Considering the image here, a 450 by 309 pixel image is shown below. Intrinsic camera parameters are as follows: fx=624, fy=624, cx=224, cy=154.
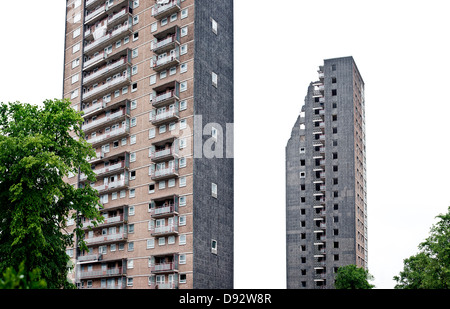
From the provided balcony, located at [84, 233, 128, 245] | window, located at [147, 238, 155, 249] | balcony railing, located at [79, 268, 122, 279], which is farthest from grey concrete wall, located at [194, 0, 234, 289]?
balcony railing, located at [79, 268, 122, 279]

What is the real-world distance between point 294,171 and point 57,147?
299 feet

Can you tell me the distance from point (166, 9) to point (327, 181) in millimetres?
56406

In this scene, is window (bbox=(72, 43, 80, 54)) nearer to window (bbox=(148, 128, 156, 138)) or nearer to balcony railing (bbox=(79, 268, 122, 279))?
window (bbox=(148, 128, 156, 138))

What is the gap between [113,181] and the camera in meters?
81.8

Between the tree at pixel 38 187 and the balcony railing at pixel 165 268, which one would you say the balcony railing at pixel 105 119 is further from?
the tree at pixel 38 187

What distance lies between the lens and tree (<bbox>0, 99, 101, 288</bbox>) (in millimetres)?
37344

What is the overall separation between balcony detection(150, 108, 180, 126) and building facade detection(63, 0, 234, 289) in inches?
6.7

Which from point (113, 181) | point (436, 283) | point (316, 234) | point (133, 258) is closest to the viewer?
point (436, 283)

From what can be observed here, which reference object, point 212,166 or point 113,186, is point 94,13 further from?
point 212,166

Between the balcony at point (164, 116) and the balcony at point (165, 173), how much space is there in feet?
19.4

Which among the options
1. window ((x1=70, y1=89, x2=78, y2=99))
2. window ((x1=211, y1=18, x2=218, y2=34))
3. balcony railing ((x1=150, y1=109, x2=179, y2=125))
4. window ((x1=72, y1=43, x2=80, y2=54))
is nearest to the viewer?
balcony railing ((x1=150, y1=109, x2=179, y2=125))

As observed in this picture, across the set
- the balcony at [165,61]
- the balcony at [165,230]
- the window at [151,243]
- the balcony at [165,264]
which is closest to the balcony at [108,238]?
the window at [151,243]
